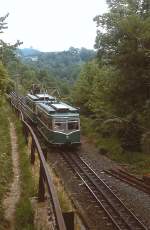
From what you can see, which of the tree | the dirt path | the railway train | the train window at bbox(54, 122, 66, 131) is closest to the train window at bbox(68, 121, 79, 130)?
the railway train

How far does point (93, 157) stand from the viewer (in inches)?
1037

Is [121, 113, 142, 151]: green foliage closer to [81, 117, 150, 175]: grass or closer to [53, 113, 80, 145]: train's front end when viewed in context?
[81, 117, 150, 175]: grass

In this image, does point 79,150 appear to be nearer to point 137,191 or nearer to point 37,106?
point 37,106

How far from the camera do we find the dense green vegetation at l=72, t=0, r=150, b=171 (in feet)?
86.4

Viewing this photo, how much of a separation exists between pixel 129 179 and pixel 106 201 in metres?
4.55

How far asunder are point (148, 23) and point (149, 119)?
6.04 metres

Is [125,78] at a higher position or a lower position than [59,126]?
higher

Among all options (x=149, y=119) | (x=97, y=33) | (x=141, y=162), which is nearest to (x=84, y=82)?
(x=97, y=33)

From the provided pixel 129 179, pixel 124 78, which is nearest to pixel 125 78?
pixel 124 78

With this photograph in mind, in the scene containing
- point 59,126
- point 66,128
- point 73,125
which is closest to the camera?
point 59,126

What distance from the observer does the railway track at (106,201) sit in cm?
1333

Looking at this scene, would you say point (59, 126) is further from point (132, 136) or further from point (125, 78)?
point (125, 78)

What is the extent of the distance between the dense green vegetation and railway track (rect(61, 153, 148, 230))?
402 cm

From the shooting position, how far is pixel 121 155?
26203 millimetres
